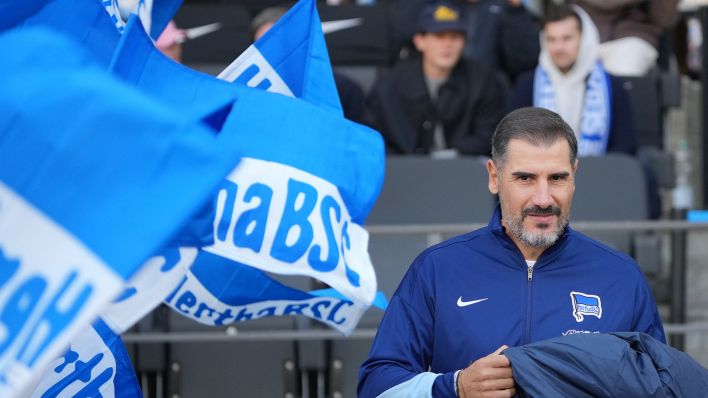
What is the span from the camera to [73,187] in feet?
9.04

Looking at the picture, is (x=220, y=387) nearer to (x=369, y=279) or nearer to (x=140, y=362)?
(x=140, y=362)

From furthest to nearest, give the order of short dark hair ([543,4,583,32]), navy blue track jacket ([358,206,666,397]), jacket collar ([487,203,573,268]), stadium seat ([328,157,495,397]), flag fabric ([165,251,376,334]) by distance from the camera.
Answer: short dark hair ([543,4,583,32]) < stadium seat ([328,157,495,397]) < flag fabric ([165,251,376,334]) < jacket collar ([487,203,573,268]) < navy blue track jacket ([358,206,666,397])

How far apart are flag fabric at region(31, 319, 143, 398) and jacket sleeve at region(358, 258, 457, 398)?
1.00 meters

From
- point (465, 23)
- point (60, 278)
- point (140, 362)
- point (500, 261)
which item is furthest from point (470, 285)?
point (465, 23)

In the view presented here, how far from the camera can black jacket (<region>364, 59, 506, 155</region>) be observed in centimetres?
798

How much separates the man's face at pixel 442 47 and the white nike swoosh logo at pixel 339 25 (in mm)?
1205

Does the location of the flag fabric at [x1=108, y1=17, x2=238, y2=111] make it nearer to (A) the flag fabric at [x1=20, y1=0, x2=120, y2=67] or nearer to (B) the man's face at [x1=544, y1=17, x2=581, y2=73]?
(A) the flag fabric at [x1=20, y1=0, x2=120, y2=67]

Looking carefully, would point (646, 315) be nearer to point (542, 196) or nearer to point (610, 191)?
point (542, 196)

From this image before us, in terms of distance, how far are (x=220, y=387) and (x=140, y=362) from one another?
46 cm

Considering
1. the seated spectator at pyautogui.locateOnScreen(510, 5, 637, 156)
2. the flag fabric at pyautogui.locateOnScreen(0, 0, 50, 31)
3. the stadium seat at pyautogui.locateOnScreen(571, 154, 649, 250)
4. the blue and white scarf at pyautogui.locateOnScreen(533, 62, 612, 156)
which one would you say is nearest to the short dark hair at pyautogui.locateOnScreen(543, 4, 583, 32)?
the seated spectator at pyautogui.locateOnScreen(510, 5, 637, 156)

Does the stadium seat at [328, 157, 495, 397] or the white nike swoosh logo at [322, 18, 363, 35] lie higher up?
the white nike swoosh logo at [322, 18, 363, 35]

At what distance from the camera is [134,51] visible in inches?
161

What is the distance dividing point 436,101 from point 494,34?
60.9 inches

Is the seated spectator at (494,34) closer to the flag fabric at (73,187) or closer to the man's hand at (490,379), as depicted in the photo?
the man's hand at (490,379)
